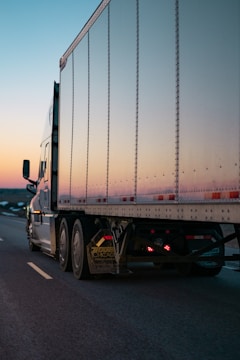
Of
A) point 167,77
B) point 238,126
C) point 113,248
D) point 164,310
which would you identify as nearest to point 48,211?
point 113,248

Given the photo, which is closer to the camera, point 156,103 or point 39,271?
point 156,103

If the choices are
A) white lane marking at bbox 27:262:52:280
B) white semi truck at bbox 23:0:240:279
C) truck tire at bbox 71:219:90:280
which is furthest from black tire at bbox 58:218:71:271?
white lane marking at bbox 27:262:52:280

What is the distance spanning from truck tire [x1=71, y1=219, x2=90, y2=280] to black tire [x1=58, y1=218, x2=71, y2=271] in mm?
314

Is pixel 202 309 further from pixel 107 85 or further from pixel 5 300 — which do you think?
pixel 107 85

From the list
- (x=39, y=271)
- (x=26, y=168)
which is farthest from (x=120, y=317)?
(x=26, y=168)

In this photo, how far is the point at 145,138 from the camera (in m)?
7.32

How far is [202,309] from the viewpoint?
25.1 feet

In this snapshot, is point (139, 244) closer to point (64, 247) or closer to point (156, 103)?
point (64, 247)

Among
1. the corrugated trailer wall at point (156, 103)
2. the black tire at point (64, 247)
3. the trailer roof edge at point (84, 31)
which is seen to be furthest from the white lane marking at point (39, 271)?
the trailer roof edge at point (84, 31)

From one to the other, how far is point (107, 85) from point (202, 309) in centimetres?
Answer: 389

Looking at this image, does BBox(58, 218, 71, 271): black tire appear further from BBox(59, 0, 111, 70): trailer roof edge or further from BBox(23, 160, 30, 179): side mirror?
BBox(59, 0, 111, 70): trailer roof edge

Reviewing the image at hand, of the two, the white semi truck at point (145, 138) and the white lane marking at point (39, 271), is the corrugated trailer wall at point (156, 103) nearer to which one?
the white semi truck at point (145, 138)

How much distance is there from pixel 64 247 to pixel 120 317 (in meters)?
4.81

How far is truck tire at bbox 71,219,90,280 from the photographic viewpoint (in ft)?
33.8
